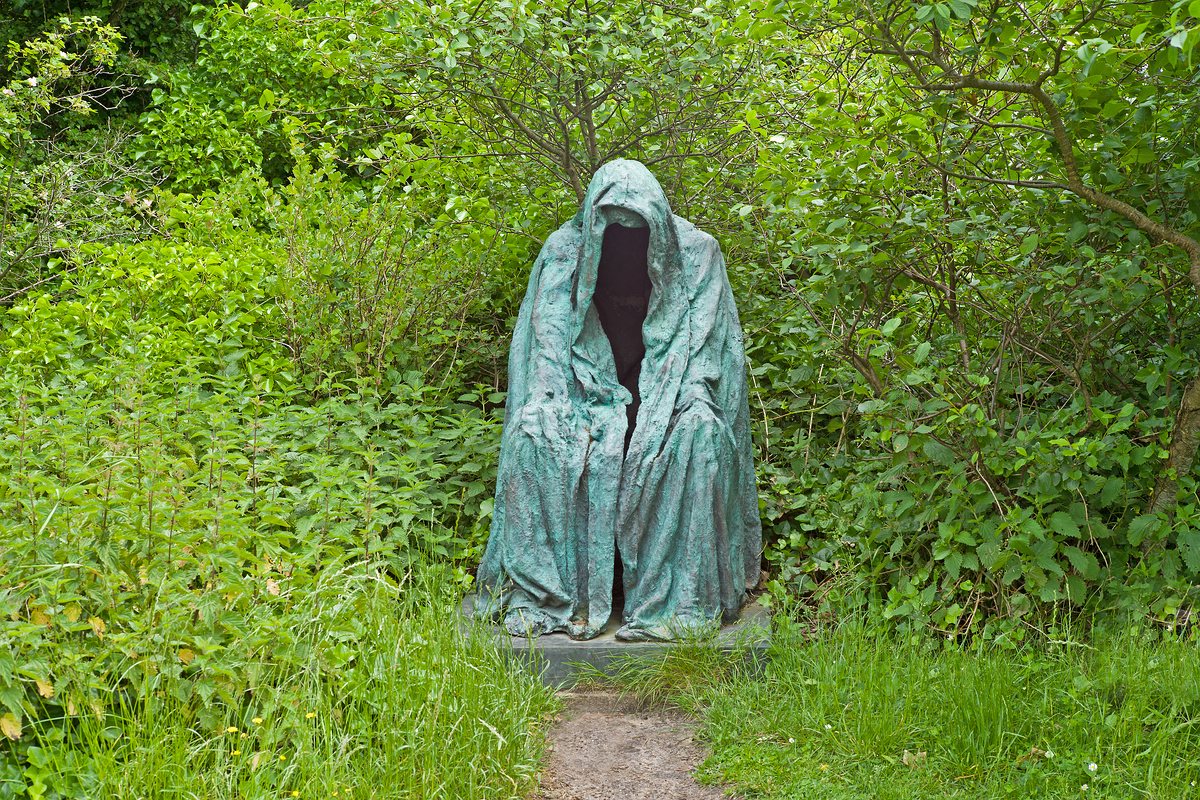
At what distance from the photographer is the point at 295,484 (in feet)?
19.1

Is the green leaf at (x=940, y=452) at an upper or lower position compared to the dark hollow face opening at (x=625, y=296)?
lower

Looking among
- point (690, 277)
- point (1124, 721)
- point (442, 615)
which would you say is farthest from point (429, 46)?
point (1124, 721)

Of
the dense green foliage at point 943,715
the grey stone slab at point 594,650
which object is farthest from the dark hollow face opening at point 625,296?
the dense green foliage at point 943,715

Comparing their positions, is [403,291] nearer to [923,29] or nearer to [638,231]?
[638,231]

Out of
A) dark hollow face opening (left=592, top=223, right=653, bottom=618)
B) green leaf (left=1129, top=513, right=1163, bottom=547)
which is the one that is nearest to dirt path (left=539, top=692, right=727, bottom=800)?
dark hollow face opening (left=592, top=223, right=653, bottom=618)

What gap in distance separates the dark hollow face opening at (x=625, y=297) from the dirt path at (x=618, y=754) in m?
1.42

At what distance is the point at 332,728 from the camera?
368 cm

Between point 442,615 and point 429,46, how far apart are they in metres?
2.90

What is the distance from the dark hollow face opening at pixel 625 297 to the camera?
5.38 metres

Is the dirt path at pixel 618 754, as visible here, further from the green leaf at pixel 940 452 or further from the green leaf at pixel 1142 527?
the green leaf at pixel 1142 527

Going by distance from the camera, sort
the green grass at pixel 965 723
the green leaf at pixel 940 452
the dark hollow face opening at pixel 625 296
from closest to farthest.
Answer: the green grass at pixel 965 723 → the green leaf at pixel 940 452 → the dark hollow face opening at pixel 625 296

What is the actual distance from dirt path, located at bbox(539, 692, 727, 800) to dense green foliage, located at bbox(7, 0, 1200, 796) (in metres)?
0.20

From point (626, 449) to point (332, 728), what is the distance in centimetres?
170

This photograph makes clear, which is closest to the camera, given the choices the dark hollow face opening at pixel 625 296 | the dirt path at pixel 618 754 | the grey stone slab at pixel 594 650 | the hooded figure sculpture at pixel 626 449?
the dirt path at pixel 618 754
